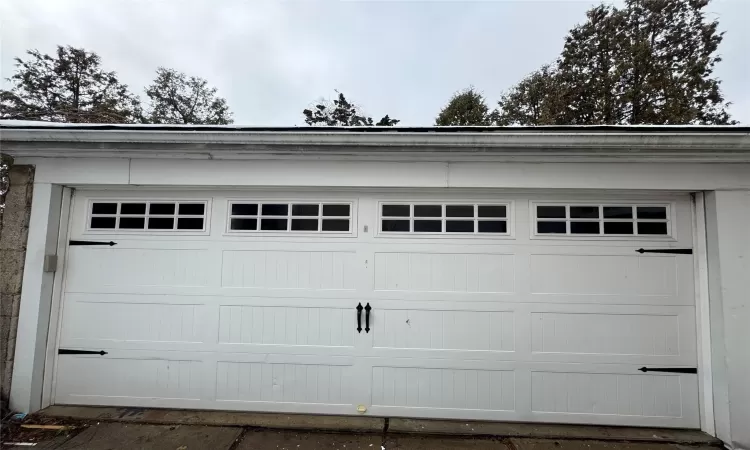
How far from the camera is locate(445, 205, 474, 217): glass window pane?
3.12 meters

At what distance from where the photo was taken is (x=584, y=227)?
3.04 metres

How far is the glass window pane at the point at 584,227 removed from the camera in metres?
3.03

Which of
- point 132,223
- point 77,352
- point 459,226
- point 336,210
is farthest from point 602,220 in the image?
point 77,352

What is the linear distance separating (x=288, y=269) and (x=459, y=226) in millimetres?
1732

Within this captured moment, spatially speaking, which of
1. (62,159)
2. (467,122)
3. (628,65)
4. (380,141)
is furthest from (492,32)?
(62,159)

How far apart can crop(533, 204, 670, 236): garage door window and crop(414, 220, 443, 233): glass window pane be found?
93 cm

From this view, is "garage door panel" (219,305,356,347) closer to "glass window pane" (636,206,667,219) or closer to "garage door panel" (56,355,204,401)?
"garage door panel" (56,355,204,401)

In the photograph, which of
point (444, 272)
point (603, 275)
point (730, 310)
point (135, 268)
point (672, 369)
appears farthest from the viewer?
point (135, 268)

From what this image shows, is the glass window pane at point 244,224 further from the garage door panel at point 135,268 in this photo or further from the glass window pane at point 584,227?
the glass window pane at point 584,227

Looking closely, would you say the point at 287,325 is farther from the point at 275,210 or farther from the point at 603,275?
the point at 603,275

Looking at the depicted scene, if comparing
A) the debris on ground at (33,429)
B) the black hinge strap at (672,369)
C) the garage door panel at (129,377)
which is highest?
the black hinge strap at (672,369)

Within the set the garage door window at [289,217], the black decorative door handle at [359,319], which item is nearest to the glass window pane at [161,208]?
the garage door window at [289,217]

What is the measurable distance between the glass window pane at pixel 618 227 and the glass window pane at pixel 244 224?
340 cm

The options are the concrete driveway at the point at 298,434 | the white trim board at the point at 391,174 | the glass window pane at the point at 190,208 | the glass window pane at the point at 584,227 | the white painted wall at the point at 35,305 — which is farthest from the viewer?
the glass window pane at the point at 190,208
